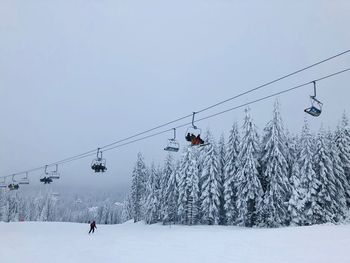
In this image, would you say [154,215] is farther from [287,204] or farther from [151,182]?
[287,204]

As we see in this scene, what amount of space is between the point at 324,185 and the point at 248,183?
9.62 meters

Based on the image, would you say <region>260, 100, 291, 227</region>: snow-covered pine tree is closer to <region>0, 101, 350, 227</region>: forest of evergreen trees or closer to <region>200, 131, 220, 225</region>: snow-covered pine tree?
<region>0, 101, 350, 227</region>: forest of evergreen trees

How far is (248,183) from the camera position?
48.6m

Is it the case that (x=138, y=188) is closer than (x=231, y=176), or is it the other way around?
(x=231, y=176)

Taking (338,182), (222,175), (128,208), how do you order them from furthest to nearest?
(128,208), (222,175), (338,182)

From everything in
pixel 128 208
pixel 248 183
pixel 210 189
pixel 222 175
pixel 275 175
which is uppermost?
pixel 222 175

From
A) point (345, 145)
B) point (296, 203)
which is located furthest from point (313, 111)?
point (345, 145)

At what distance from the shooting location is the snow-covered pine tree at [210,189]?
54.7 metres

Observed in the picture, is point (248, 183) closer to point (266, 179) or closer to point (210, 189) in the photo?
point (266, 179)

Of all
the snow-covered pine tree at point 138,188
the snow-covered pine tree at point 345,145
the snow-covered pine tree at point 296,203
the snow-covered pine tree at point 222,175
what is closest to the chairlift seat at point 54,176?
the snow-covered pine tree at point 222,175

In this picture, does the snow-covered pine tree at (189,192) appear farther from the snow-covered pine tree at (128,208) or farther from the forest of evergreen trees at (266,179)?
the snow-covered pine tree at (128,208)

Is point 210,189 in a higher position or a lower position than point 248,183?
lower

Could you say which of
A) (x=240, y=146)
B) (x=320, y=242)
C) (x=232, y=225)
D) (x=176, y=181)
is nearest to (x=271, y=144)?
(x=240, y=146)

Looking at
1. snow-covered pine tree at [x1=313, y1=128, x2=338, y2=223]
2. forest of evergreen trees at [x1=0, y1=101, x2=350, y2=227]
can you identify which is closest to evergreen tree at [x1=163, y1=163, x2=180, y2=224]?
forest of evergreen trees at [x1=0, y1=101, x2=350, y2=227]
